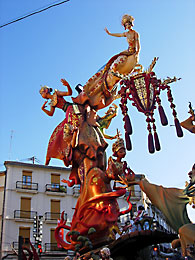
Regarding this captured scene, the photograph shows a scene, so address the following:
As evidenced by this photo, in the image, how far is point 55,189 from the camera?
2308 cm

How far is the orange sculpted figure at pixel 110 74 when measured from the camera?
1166 cm

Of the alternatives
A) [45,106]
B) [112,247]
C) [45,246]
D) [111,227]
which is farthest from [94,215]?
[45,246]

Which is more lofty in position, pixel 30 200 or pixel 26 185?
pixel 26 185

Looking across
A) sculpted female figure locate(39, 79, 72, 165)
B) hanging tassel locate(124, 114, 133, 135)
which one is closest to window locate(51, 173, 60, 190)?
sculpted female figure locate(39, 79, 72, 165)

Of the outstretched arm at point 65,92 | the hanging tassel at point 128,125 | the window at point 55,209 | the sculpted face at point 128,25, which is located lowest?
the window at point 55,209

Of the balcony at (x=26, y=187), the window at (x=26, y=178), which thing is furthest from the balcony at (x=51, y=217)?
the window at (x=26, y=178)

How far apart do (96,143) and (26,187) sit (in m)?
13.0

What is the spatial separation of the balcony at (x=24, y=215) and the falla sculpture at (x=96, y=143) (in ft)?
33.7

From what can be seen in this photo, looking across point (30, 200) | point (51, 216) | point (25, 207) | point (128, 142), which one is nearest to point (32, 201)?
point (30, 200)

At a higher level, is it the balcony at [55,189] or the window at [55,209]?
the balcony at [55,189]

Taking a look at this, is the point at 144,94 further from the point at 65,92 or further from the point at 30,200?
the point at 30,200

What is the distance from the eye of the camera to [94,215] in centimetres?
974

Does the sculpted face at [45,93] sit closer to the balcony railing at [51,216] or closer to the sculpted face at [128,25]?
the sculpted face at [128,25]

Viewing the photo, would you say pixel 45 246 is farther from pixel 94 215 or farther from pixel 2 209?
pixel 94 215
